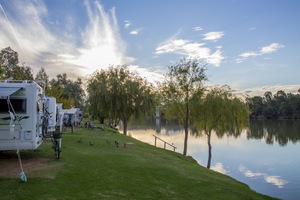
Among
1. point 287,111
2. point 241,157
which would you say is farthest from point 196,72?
point 287,111

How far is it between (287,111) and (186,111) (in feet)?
315

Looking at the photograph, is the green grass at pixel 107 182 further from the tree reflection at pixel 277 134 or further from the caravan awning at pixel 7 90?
the tree reflection at pixel 277 134

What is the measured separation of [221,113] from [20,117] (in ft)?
59.4

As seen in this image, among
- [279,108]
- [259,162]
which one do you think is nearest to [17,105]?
[259,162]

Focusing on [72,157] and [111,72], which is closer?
[72,157]

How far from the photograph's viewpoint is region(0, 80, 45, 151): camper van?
9.36 meters

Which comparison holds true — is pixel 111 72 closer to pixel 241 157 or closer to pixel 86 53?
pixel 86 53

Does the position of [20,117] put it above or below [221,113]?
below

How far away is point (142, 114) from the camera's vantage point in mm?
33781

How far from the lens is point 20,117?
9547 mm

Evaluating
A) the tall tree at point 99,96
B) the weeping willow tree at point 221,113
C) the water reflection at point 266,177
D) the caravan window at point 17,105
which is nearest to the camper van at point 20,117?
the caravan window at point 17,105

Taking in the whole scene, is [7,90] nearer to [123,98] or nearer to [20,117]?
[20,117]

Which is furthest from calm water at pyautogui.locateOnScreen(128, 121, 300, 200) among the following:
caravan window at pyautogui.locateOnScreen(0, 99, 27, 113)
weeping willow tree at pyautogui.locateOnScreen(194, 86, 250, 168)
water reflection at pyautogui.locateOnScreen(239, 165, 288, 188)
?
caravan window at pyautogui.locateOnScreen(0, 99, 27, 113)

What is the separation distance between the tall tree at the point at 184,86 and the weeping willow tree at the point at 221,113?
97cm
